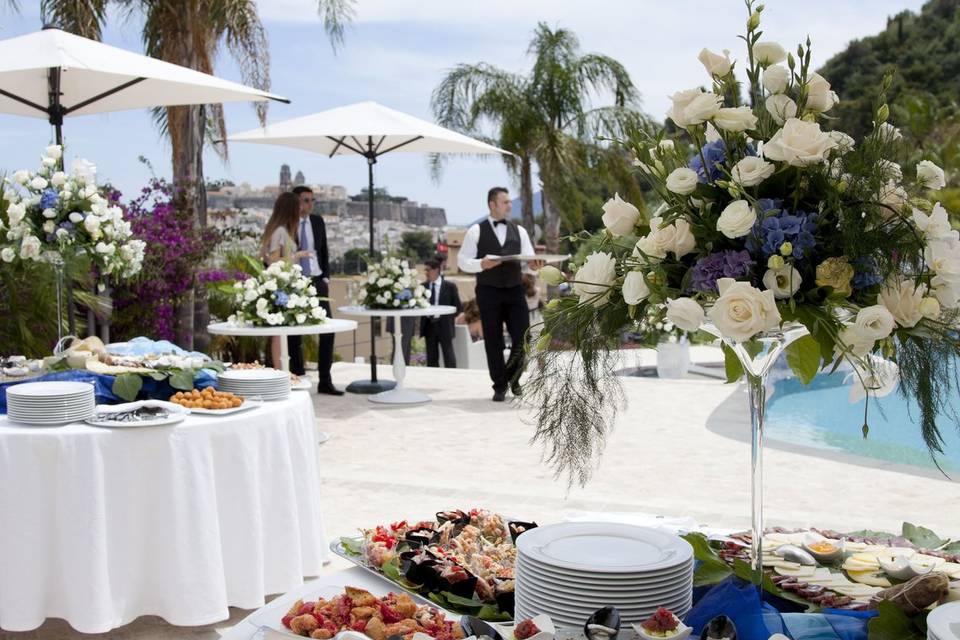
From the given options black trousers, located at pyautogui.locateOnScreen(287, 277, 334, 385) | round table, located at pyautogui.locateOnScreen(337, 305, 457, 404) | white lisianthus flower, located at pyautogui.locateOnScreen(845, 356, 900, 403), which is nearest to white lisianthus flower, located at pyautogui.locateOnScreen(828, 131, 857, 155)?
white lisianthus flower, located at pyautogui.locateOnScreen(845, 356, 900, 403)

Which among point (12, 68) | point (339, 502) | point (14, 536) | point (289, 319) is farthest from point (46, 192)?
point (289, 319)

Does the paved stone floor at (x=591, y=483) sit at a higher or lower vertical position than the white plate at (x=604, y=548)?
lower

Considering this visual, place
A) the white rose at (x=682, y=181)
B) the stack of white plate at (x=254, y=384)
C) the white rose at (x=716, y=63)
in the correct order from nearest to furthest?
1. the white rose at (x=682, y=181)
2. the white rose at (x=716, y=63)
3. the stack of white plate at (x=254, y=384)

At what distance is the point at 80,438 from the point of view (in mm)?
3465

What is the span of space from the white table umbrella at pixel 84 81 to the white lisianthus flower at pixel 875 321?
17.5 feet

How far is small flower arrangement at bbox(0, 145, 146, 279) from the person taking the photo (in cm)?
459

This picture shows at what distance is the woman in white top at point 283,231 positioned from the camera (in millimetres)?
8531

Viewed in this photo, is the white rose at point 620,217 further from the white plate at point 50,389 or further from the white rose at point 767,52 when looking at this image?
the white plate at point 50,389

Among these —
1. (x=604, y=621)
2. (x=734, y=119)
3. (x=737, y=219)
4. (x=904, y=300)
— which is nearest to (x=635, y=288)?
(x=737, y=219)

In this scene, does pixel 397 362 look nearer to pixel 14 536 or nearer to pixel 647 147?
pixel 14 536

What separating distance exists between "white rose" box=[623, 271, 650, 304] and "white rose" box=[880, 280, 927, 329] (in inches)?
14.3

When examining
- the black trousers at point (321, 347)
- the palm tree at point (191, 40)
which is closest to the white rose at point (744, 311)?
the black trousers at point (321, 347)

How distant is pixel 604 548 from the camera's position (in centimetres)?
169

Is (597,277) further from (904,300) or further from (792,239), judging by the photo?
(904,300)
